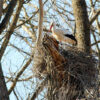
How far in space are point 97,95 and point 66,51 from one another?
1187mm

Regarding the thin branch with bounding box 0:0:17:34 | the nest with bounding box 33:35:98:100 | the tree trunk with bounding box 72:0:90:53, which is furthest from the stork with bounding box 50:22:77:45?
the thin branch with bounding box 0:0:17:34

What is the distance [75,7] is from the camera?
7348mm

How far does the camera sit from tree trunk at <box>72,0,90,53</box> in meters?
6.95

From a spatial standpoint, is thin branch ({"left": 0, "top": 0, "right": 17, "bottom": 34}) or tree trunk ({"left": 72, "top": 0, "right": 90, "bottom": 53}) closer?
thin branch ({"left": 0, "top": 0, "right": 17, "bottom": 34})

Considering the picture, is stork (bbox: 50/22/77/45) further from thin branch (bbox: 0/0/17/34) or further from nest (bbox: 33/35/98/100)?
thin branch (bbox: 0/0/17/34)

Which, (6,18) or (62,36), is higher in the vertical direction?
(62,36)

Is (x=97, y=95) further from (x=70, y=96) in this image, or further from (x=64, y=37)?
(x=64, y=37)

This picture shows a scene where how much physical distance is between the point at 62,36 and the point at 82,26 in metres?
1.27

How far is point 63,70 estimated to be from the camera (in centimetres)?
629

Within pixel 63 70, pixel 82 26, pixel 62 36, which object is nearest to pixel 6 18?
pixel 63 70

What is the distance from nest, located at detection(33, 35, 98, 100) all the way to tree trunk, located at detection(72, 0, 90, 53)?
22.2 inches

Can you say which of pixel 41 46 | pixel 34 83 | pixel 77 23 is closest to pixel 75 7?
pixel 77 23

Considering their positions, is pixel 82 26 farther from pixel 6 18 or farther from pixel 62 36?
pixel 6 18

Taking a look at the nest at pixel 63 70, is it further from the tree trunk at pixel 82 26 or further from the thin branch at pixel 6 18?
the thin branch at pixel 6 18
